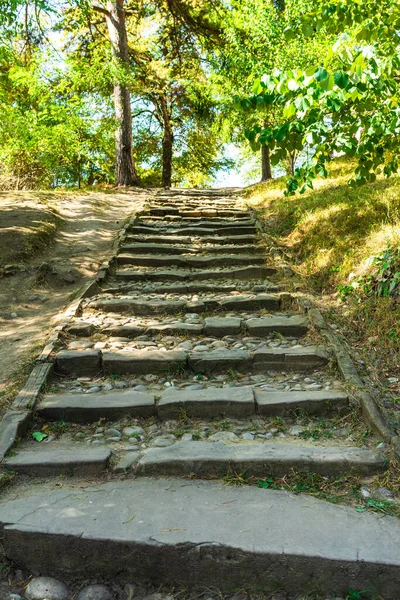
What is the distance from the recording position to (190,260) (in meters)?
6.46

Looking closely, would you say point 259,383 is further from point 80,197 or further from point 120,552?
point 80,197

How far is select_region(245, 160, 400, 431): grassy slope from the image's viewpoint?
3857 mm

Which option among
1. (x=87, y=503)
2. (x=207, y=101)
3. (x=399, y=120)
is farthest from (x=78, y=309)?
(x=207, y=101)

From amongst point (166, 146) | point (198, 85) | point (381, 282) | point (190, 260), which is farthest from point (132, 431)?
point (166, 146)

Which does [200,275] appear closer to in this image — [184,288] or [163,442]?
[184,288]

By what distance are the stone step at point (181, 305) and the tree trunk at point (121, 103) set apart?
897 cm

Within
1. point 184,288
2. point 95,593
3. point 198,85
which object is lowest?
point 95,593

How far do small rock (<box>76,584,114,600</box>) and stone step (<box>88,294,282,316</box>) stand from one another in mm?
3057

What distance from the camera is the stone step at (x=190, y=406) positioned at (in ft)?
10.5

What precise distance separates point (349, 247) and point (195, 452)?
390cm

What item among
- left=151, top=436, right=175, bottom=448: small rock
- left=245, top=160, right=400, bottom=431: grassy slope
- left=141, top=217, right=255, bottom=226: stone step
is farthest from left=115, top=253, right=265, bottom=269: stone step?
left=151, top=436, right=175, bottom=448: small rock

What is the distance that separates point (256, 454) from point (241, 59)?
11.2 meters

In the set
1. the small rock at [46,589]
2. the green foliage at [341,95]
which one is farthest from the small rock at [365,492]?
the green foliage at [341,95]

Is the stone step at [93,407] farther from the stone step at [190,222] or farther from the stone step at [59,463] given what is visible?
the stone step at [190,222]
